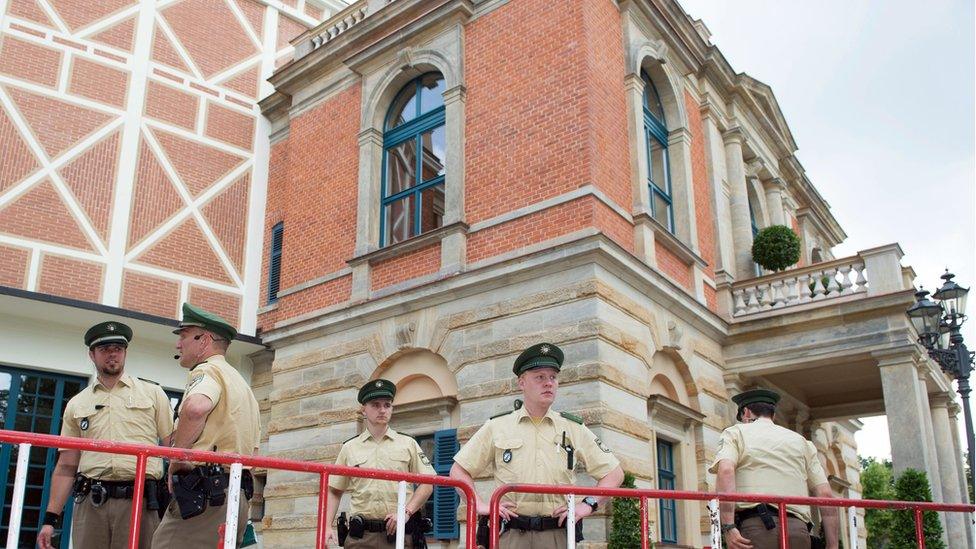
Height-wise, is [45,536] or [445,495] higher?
[445,495]

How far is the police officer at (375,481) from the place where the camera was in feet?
A: 23.2

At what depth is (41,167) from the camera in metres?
14.0

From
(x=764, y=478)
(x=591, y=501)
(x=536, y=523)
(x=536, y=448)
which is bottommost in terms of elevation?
(x=536, y=523)

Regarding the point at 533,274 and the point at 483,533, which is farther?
the point at 533,274

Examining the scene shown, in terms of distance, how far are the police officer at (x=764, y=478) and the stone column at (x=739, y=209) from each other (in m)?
9.71

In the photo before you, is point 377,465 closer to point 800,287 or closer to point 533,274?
point 533,274

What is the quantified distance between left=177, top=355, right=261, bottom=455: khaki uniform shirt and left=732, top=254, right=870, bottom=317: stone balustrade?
1091 centimetres

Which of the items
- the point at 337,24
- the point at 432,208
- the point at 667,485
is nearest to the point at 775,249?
the point at 667,485

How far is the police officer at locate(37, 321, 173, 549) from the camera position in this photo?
569 centimetres

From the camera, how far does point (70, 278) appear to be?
13.9 meters

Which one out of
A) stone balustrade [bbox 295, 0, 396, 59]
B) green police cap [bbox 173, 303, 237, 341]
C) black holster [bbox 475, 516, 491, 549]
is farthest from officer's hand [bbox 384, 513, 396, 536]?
stone balustrade [bbox 295, 0, 396, 59]

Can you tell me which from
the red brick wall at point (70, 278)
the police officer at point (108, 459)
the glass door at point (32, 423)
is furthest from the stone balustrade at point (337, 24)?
the police officer at point (108, 459)

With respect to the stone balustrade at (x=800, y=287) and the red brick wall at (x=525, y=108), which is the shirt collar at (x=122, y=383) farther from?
the stone balustrade at (x=800, y=287)

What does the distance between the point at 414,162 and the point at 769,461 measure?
8.92m
